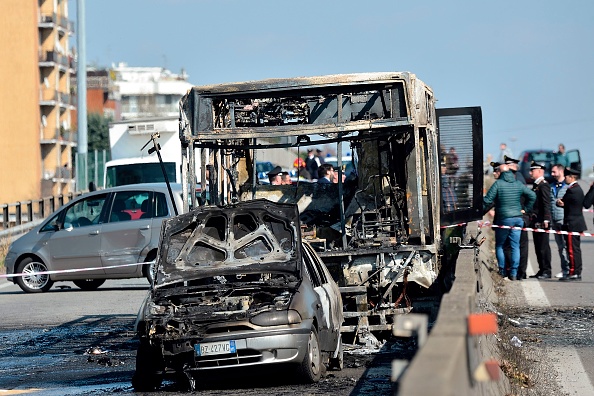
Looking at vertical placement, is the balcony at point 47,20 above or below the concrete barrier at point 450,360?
above

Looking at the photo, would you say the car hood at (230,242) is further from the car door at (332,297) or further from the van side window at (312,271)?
the car door at (332,297)

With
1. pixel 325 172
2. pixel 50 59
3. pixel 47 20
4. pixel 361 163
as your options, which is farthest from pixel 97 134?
pixel 361 163

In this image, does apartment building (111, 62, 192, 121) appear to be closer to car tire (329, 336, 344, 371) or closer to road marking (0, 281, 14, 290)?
road marking (0, 281, 14, 290)

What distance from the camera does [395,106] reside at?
13.0 m

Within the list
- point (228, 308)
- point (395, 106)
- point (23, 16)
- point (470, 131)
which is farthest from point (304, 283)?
point (23, 16)

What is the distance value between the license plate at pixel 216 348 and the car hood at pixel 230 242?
1.04 meters

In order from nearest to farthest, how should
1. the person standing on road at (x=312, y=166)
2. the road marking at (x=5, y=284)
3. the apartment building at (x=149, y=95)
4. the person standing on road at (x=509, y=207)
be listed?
the person standing on road at (x=509, y=207)
the road marking at (x=5, y=284)
the person standing on road at (x=312, y=166)
the apartment building at (x=149, y=95)

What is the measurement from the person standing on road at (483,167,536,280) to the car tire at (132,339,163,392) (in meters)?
10.6

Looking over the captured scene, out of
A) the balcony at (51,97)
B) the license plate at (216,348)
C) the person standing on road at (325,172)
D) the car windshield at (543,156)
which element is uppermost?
the balcony at (51,97)

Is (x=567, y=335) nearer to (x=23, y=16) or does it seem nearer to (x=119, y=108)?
(x=23, y=16)

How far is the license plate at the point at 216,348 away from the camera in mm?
9609

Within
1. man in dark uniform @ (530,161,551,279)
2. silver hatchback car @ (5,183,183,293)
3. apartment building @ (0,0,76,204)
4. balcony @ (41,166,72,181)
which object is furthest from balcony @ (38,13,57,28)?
man in dark uniform @ (530,161,551,279)

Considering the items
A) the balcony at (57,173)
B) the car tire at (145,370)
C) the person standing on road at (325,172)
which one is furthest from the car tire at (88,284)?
the balcony at (57,173)

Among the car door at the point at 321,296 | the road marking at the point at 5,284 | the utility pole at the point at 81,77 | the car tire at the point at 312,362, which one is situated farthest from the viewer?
the utility pole at the point at 81,77
